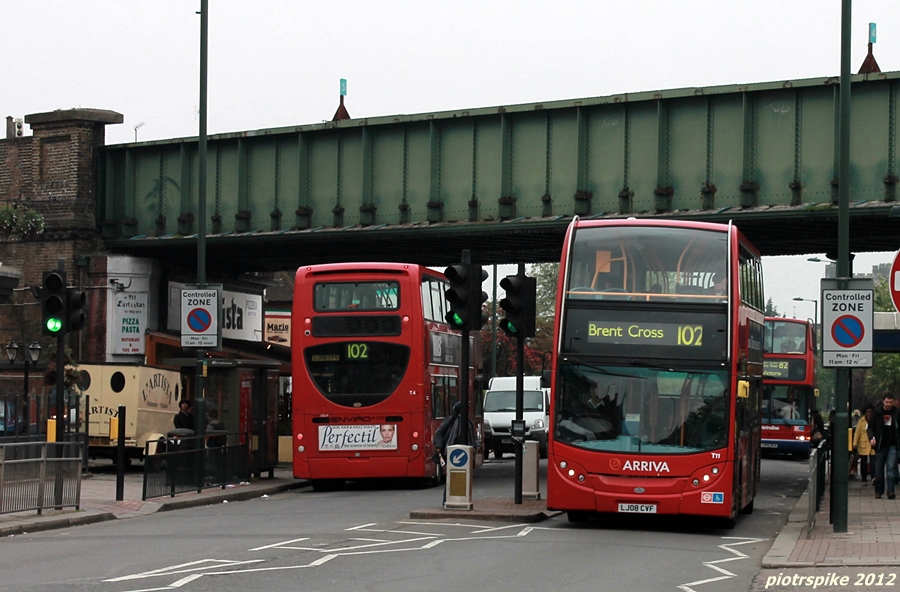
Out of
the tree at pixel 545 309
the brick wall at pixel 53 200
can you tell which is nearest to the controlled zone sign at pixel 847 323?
the brick wall at pixel 53 200

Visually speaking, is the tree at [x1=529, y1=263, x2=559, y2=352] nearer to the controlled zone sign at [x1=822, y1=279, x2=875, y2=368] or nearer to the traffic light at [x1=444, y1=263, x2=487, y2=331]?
the traffic light at [x1=444, y1=263, x2=487, y2=331]

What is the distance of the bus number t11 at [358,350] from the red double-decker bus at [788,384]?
18.7m

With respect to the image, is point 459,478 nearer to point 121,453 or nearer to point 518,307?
point 518,307

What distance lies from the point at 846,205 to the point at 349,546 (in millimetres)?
7297

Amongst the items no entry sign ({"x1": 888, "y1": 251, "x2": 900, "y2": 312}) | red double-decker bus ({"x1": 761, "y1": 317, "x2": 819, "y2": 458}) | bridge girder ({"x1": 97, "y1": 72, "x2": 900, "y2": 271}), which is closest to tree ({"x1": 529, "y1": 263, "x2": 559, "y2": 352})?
red double-decker bus ({"x1": 761, "y1": 317, "x2": 819, "y2": 458})

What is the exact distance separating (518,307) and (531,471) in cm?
305

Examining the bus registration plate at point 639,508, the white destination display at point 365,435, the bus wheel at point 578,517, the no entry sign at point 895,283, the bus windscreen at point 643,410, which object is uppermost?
the no entry sign at point 895,283

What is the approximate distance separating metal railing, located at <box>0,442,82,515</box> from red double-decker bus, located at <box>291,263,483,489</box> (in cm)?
576

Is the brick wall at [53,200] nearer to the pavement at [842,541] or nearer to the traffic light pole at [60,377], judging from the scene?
the traffic light pole at [60,377]

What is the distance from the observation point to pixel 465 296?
18.9 metres

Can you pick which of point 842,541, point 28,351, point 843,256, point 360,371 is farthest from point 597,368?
point 28,351

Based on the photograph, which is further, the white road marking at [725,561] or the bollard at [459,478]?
the bollard at [459,478]

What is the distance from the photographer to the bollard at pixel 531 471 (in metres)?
20.6

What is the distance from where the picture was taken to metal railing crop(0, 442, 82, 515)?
1748cm
